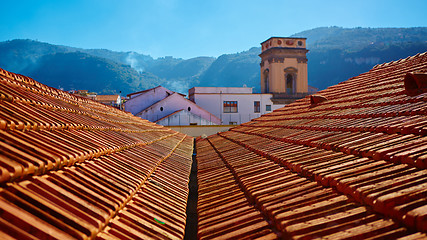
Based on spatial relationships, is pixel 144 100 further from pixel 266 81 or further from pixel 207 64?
pixel 207 64

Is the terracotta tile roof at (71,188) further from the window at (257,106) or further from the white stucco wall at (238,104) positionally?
the window at (257,106)

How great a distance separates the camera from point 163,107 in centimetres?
4066

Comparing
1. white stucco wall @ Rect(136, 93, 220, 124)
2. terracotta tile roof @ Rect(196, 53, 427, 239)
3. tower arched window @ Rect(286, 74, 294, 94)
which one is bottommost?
terracotta tile roof @ Rect(196, 53, 427, 239)

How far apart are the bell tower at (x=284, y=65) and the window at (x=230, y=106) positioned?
588 cm

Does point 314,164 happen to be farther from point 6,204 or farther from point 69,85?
point 69,85

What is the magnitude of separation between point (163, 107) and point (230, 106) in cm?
1177

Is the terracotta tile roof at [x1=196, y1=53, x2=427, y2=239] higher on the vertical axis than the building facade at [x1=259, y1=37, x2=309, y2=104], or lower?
lower

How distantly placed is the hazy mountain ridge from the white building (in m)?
77.6

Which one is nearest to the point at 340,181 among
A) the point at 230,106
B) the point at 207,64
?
the point at 230,106

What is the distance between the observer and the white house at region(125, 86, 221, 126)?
38.8 metres

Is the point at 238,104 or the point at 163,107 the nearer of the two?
the point at 163,107

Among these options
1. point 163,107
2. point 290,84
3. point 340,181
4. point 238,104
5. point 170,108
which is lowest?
point 340,181

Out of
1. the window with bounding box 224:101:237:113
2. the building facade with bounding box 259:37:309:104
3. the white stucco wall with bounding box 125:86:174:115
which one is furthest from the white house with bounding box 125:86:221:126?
the building facade with bounding box 259:37:309:104

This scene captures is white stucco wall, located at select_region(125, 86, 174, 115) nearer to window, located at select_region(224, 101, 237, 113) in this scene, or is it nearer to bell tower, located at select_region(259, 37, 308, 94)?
window, located at select_region(224, 101, 237, 113)
